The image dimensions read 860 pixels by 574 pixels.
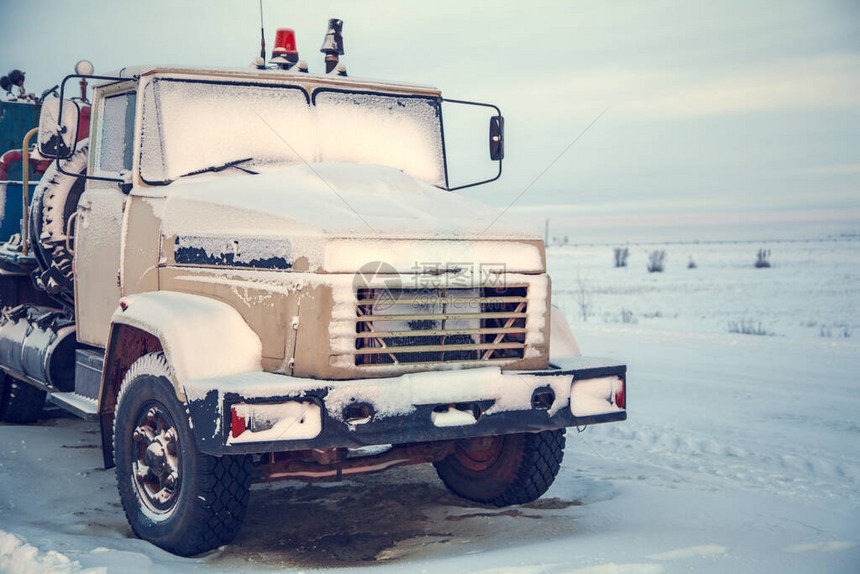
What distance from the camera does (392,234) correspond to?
4367 mm

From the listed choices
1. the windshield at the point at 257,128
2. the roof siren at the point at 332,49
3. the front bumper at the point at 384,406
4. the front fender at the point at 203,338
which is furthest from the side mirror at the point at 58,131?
the front bumper at the point at 384,406

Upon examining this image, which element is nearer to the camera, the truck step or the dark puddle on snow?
the dark puddle on snow

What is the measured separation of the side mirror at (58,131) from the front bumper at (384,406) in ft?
6.70

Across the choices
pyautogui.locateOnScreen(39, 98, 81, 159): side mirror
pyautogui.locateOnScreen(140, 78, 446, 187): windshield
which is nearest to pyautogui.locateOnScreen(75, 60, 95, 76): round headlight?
pyautogui.locateOnScreen(39, 98, 81, 159): side mirror

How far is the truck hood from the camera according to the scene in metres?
4.27

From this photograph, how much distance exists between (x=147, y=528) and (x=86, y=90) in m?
4.39

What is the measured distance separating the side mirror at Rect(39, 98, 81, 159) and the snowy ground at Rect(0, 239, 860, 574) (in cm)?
205

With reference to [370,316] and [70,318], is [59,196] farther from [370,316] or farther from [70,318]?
[370,316]

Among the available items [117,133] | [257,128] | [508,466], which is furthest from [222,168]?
[508,466]

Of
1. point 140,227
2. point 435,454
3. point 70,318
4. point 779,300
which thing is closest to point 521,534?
point 435,454

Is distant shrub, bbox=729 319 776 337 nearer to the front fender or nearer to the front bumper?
the front bumper

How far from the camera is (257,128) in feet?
17.8

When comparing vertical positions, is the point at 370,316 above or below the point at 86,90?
below

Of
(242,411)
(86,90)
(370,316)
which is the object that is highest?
(86,90)
